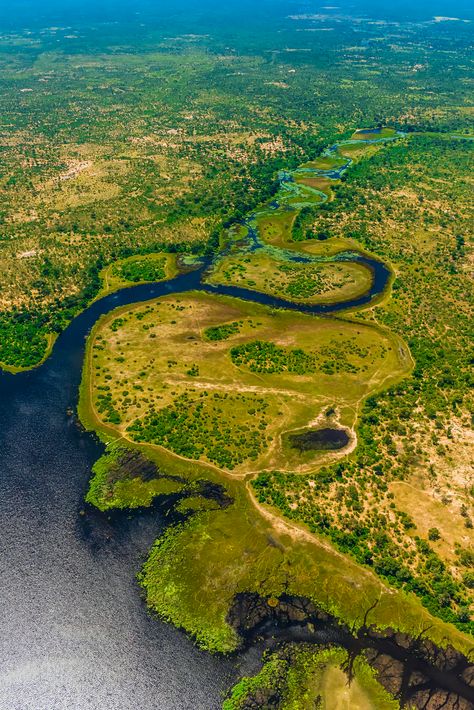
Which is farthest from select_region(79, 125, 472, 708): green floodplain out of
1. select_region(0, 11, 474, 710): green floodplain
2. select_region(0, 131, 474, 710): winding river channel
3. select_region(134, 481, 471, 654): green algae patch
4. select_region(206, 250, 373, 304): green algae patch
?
select_region(0, 131, 474, 710): winding river channel

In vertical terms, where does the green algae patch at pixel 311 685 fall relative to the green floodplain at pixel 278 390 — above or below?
below

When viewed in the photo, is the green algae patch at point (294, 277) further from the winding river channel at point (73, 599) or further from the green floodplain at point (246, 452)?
the winding river channel at point (73, 599)

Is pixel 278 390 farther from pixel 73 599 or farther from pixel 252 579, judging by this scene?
pixel 73 599

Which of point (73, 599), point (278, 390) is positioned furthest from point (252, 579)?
point (278, 390)

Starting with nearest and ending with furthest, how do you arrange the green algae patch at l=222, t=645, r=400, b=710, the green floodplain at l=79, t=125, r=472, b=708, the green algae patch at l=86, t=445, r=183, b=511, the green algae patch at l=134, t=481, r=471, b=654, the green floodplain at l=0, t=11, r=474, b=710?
the green algae patch at l=222, t=645, r=400, b=710 → the green algae patch at l=134, t=481, r=471, b=654 → the green floodplain at l=79, t=125, r=472, b=708 → the green floodplain at l=0, t=11, r=474, b=710 → the green algae patch at l=86, t=445, r=183, b=511

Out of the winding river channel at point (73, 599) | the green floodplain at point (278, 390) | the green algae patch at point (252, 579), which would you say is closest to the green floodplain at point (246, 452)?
the green algae patch at point (252, 579)

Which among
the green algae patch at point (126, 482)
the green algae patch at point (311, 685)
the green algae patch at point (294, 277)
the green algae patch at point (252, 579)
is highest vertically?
the green algae patch at point (294, 277)

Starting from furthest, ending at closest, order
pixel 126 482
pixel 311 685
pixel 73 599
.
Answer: pixel 126 482 < pixel 73 599 < pixel 311 685

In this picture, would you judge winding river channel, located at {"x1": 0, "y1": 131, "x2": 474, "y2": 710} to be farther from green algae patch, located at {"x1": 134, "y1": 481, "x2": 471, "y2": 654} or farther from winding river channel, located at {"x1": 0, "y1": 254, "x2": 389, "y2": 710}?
green algae patch, located at {"x1": 134, "y1": 481, "x2": 471, "y2": 654}
